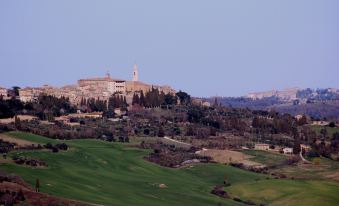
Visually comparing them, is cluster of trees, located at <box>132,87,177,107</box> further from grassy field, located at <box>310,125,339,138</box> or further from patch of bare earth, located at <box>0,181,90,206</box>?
patch of bare earth, located at <box>0,181,90,206</box>

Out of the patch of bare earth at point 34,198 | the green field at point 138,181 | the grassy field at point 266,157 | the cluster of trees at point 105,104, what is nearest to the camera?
the patch of bare earth at point 34,198

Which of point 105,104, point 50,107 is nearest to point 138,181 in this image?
point 50,107

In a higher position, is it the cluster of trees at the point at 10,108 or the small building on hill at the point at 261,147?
the cluster of trees at the point at 10,108

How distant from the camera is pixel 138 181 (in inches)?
3162

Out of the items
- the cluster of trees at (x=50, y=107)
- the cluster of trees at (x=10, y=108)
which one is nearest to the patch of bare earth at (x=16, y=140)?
the cluster of trees at (x=10, y=108)

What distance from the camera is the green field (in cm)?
6794

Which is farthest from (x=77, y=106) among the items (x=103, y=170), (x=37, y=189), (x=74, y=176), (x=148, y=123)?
(x=37, y=189)

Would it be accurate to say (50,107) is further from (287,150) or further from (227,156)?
(287,150)

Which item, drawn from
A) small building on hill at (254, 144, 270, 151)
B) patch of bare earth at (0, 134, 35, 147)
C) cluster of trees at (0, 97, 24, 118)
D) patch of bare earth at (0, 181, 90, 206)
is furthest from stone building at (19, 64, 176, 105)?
patch of bare earth at (0, 181, 90, 206)

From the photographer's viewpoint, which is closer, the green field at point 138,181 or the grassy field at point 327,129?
the green field at point 138,181

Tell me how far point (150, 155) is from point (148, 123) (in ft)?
88.2

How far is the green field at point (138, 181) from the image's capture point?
67938mm

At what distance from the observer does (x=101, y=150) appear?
94750 mm

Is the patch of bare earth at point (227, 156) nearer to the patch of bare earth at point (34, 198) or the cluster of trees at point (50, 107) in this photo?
the cluster of trees at point (50, 107)
